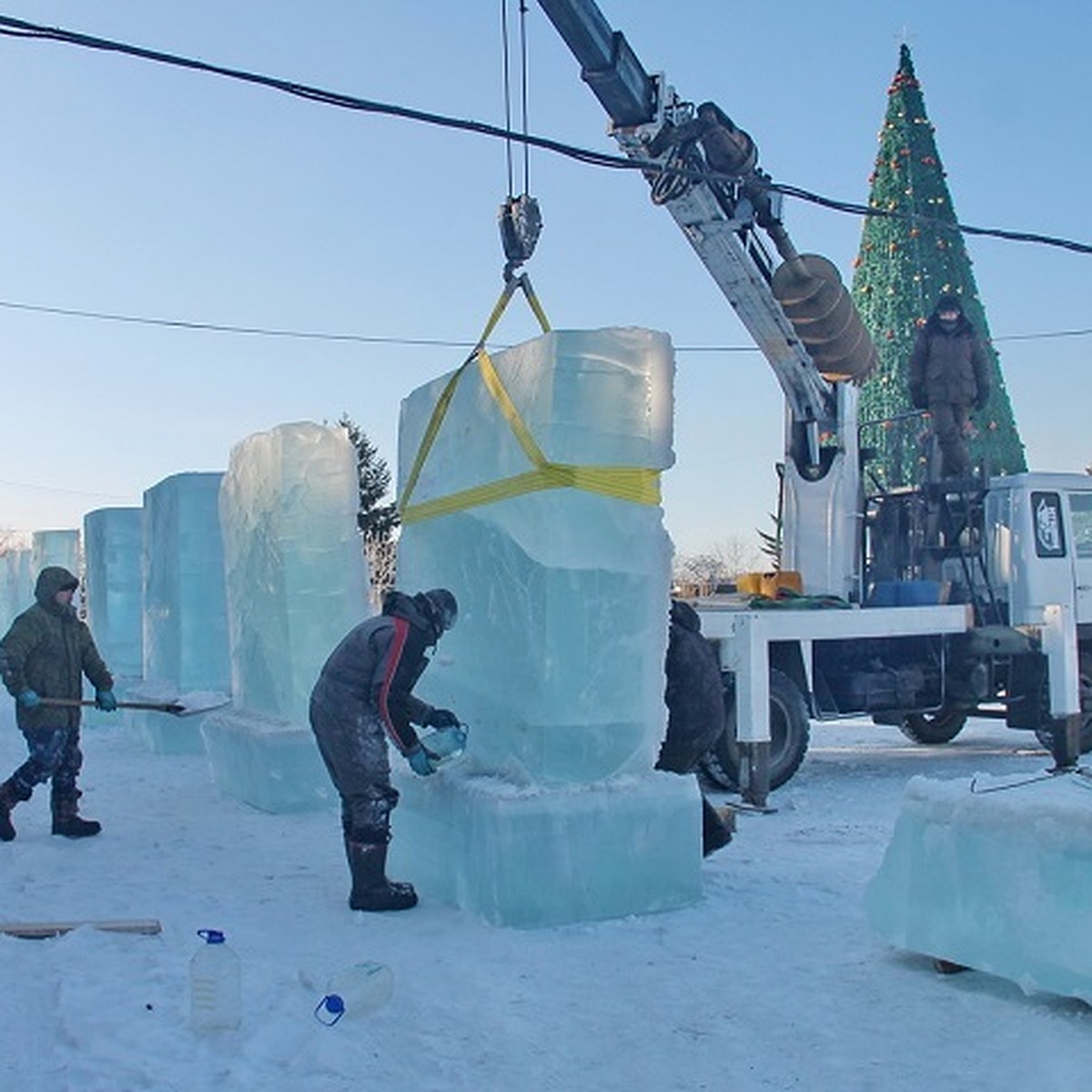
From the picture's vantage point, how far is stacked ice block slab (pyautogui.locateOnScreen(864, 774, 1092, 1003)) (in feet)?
13.4

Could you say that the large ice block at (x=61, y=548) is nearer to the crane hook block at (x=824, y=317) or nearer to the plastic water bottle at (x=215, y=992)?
the crane hook block at (x=824, y=317)

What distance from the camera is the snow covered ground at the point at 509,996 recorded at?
3721 mm

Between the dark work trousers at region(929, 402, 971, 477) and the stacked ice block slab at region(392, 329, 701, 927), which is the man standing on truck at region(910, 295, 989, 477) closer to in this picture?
the dark work trousers at region(929, 402, 971, 477)

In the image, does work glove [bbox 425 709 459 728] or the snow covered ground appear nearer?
the snow covered ground

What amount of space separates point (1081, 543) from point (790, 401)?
272 centimetres

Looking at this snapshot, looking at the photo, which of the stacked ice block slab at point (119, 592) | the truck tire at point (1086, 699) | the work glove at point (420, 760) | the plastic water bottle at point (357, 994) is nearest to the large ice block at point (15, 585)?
the stacked ice block slab at point (119, 592)

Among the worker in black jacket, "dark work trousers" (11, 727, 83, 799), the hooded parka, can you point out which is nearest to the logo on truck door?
the worker in black jacket

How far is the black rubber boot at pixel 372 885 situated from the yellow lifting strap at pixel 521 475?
154 cm

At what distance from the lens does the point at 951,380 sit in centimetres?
1113

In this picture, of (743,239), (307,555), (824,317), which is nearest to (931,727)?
(824,317)

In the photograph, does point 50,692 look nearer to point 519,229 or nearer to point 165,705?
point 165,705

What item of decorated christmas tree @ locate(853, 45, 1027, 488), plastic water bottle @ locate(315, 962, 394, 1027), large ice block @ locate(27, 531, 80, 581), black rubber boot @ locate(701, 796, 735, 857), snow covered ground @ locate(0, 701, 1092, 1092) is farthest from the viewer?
decorated christmas tree @ locate(853, 45, 1027, 488)

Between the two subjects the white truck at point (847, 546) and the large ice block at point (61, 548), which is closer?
the white truck at point (847, 546)

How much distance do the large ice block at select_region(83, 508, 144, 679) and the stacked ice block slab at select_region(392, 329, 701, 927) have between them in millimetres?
9896
